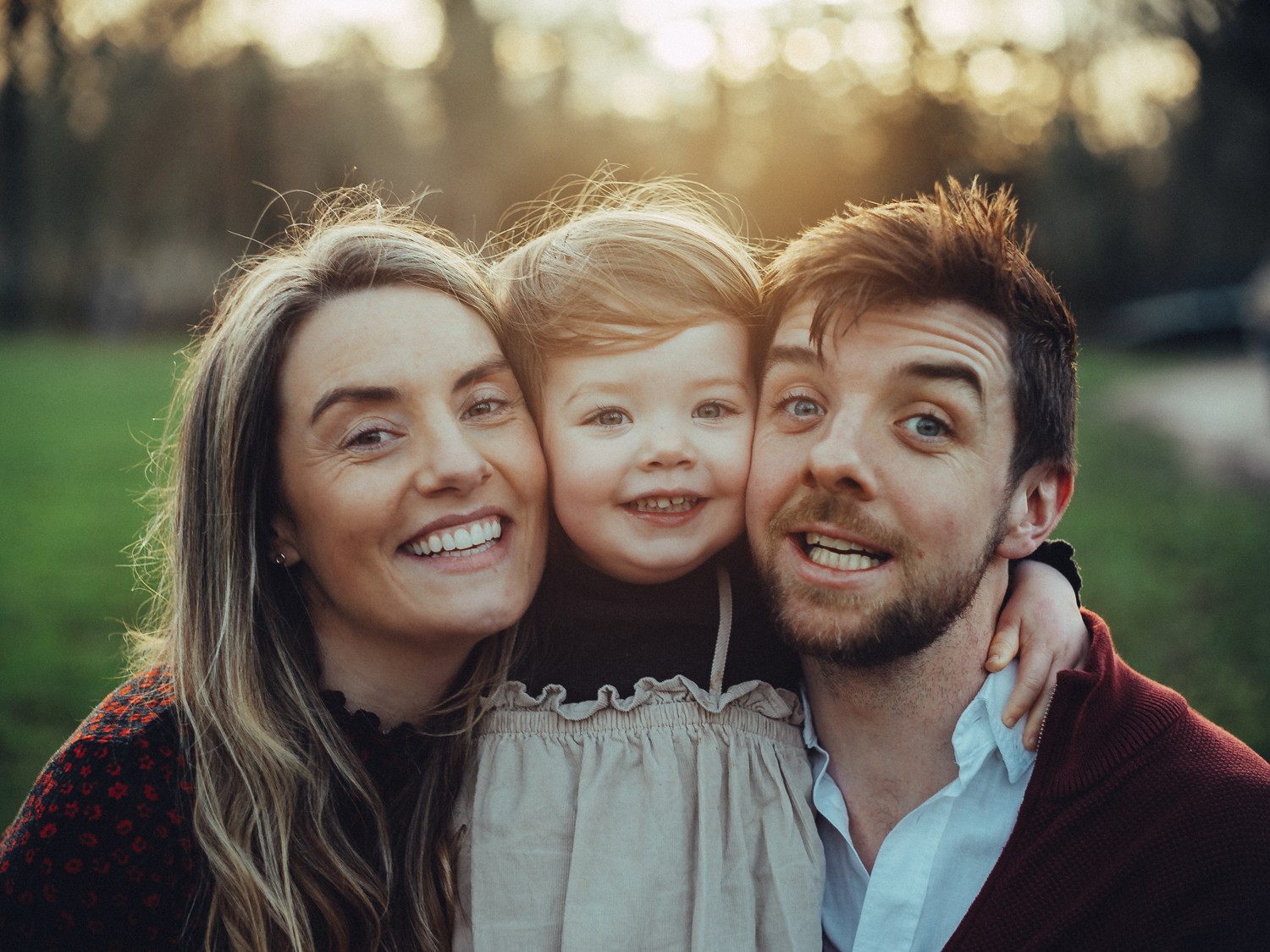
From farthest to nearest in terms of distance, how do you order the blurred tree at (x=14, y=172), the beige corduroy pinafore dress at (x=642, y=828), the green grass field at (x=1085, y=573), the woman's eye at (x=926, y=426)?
the blurred tree at (x=14, y=172)
the green grass field at (x=1085, y=573)
the woman's eye at (x=926, y=426)
the beige corduroy pinafore dress at (x=642, y=828)

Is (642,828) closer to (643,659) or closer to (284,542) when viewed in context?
(643,659)

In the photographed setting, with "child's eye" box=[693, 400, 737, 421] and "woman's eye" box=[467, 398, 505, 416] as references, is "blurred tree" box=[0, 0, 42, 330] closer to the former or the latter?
"woman's eye" box=[467, 398, 505, 416]

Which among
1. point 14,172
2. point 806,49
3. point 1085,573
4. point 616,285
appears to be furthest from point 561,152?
point 616,285

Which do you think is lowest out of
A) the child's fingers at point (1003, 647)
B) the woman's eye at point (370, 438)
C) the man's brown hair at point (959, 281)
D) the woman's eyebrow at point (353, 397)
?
the child's fingers at point (1003, 647)

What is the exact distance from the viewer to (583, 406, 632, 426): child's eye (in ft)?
8.30

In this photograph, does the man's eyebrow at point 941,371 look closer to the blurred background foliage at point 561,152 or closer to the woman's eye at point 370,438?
the woman's eye at point 370,438

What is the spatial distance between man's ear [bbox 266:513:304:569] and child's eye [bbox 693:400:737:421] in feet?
3.55

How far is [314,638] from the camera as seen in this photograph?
8.77 feet

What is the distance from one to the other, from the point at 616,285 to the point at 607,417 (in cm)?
34

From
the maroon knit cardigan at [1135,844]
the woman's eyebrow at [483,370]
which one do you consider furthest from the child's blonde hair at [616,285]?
the maroon knit cardigan at [1135,844]

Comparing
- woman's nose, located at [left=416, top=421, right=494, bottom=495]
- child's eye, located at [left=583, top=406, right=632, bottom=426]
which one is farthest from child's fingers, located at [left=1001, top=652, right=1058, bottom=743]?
woman's nose, located at [left=416, top=421, right=494, bottom=495]

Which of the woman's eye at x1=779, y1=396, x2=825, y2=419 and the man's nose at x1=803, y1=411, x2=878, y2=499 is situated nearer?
the man's nose at x1=803, y1=411, x2=878, y2=499

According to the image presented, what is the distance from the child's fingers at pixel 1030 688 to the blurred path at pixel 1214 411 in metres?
8.66

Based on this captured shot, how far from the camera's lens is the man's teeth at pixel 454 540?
2439 mm
